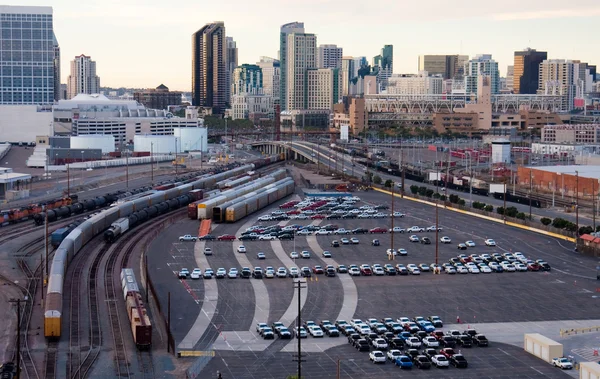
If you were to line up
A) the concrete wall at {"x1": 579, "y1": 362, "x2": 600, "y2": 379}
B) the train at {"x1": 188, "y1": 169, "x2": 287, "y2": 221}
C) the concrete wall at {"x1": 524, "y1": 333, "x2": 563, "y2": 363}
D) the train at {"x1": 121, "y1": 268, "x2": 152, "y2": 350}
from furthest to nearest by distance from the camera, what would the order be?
the train at {"x1": 188, "y1": 169, "x2": 287, "y2": 221}, the train at {"x1": 121, "y1": 268, "x2": 152, "y2": 350}, the concrete wall at {"x1": 524, "y1": 333, "x2": 563, "y2": 363}, the concrete wall at {"x1": 579, "y1": 362, "x2": 600, "y2": 379}

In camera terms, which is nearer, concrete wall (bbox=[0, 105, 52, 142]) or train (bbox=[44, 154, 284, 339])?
train (bbox=[44, 154, 284, 339])

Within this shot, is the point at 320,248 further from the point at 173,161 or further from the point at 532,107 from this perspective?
the point at 532,107

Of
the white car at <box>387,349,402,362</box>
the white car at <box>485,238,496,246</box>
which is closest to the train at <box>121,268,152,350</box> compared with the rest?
the white car at <box>387,349,402,362</box>

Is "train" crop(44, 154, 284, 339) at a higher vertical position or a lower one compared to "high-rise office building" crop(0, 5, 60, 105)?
lower

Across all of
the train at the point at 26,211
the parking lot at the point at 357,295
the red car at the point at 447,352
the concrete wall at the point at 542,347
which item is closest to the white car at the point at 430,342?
the red car at the point at 447,352

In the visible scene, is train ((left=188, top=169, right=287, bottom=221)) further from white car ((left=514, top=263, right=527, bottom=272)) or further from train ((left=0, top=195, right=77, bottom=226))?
white car ((left=514, top=263, right=527, bottom=272))

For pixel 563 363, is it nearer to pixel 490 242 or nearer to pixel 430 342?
pixel 430 342
